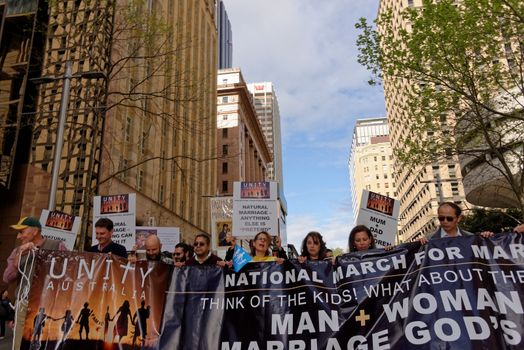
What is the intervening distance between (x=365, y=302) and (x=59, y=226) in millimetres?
8494

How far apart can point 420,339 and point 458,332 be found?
0.39 meters

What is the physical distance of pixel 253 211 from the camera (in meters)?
10.8

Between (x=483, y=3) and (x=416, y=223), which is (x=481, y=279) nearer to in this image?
(x=483, y=3)

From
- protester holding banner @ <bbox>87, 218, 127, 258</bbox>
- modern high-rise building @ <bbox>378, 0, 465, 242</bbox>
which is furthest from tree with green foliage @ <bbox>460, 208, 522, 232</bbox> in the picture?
protester holding banner @ <bbox>87, 218, 127, 258</bbox>

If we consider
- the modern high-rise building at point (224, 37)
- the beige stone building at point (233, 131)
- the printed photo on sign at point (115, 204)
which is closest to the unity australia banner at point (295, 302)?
the printed photo on sign at point (115, 204)

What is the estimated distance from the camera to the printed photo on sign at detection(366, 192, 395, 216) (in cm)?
1046

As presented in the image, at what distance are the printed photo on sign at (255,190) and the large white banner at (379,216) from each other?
7.79 feet

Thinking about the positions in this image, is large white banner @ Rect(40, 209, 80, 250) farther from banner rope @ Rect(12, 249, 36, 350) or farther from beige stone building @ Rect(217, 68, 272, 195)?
beige stone building @ Rect(217, 68, 272, 195)

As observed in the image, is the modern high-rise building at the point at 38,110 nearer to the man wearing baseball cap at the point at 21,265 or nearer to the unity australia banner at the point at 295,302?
the man wearing baseball cap at the point at 21,265

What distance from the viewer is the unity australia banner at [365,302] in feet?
15.0

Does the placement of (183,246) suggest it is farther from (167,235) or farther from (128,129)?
(128,129)

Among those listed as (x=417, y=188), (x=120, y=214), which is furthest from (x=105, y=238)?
(x=417, y=188)

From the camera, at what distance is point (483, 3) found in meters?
15.8

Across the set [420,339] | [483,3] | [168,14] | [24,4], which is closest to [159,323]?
[420,339]
